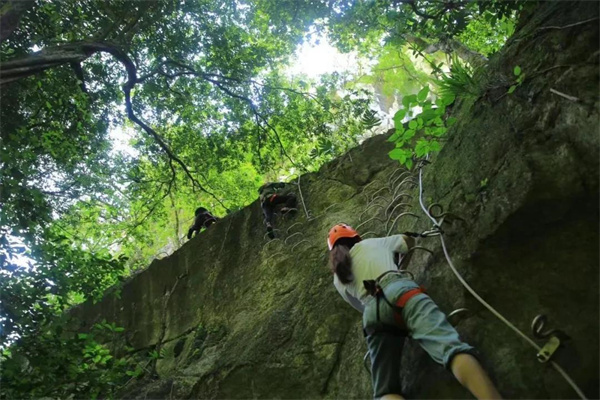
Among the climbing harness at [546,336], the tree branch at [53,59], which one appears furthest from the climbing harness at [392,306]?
the tree branch at [53,59]

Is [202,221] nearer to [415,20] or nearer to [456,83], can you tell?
[415,20]

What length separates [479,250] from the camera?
10.6 ft

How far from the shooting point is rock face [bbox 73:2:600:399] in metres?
2.83

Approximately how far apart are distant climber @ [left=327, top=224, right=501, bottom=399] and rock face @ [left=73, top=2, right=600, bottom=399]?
9.3 inches

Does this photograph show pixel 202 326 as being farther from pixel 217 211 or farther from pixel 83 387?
pixel 217 211

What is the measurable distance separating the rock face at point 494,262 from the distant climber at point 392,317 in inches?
9.3

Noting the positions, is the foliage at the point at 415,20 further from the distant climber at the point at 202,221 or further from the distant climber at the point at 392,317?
the distant climber at the point at 202,221

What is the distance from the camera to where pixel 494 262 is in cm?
318

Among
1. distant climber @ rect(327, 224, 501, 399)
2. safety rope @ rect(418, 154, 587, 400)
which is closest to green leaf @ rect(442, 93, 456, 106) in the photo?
safety rope @ rect(418, 154, 587, 400)

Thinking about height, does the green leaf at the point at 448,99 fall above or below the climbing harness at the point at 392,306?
above

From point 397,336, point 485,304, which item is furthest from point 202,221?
point 485,304

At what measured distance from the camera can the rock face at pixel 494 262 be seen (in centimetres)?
283

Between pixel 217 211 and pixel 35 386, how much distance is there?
12154mm

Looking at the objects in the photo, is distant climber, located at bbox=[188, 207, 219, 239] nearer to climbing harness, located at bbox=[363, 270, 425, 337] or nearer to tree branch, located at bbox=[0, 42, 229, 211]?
tree branch, located at bbox=[0, 42, 229, 211]
